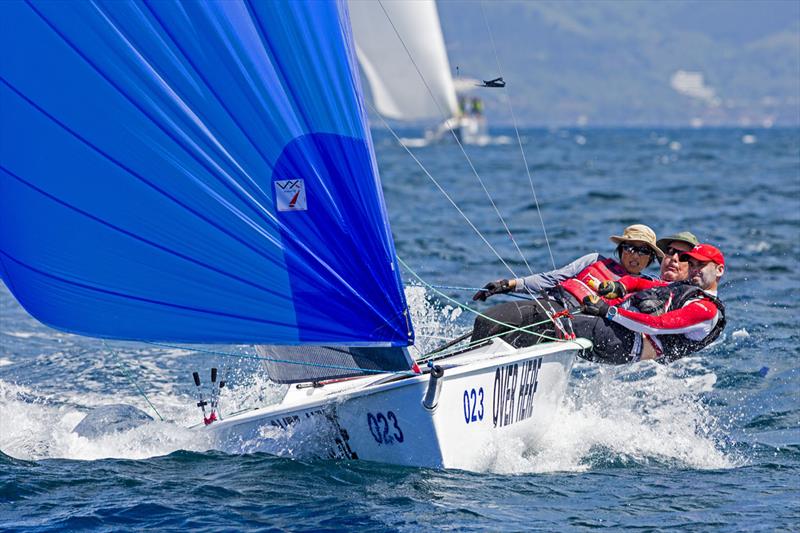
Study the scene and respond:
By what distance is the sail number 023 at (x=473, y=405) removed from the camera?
5.66m

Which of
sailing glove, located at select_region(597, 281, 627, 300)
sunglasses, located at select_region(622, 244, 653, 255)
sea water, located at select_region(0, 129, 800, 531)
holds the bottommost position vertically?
sea water, located at select_region(0, 129, 800, 531)

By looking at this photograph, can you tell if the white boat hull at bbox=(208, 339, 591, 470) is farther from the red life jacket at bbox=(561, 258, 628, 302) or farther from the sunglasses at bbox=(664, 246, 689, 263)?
the sunglasses at bbox=(664, 246, 689, 263)

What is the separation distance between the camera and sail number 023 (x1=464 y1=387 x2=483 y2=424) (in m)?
5.66

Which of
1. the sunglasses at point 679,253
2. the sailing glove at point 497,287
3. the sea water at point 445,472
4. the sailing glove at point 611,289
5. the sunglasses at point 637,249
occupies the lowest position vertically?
the sea water at point 445,472

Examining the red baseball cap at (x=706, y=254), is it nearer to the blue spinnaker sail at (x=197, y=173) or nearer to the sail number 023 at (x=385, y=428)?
the blue spinnaker sail at (x=197, y=173)

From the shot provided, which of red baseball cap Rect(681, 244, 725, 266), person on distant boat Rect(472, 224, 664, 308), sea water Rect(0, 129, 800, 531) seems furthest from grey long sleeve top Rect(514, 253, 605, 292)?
red baseball cap Rect(681, 244, 725, 266)

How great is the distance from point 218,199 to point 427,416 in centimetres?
138

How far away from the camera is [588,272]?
6.87m

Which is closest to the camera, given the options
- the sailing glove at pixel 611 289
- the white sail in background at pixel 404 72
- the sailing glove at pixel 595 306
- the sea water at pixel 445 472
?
the sea water at pixel 445 472

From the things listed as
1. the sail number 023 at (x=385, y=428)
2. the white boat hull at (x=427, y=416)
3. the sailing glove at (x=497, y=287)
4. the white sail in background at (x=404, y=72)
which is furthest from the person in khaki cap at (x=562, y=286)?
the white sail in background at (x=404, y=72)

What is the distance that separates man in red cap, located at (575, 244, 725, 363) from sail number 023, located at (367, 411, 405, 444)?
1319 millimetres

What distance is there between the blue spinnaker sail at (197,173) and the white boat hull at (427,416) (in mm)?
323

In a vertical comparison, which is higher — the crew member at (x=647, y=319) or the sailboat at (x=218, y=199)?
the sailboat at (x=218, y=199)

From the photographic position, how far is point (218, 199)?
17.8ft
